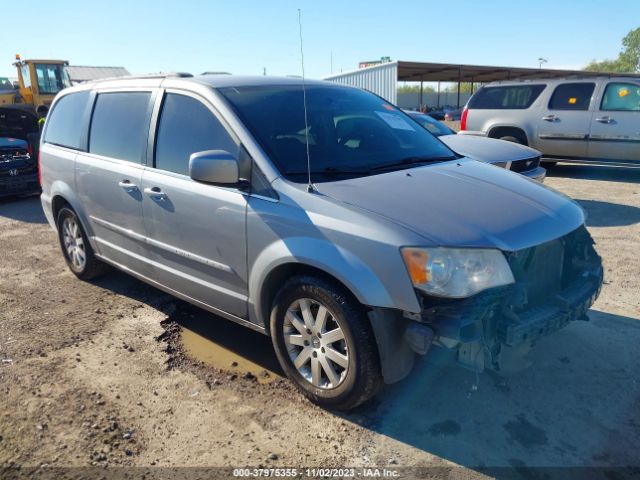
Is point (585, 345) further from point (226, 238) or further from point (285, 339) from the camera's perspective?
point (226, 238)

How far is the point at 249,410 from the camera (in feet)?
9.83

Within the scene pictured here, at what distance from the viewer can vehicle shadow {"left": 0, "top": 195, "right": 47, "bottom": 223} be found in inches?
328

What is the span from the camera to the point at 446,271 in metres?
2.45

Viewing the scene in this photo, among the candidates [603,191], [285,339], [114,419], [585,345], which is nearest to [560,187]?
[603,191]

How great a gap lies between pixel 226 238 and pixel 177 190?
57 cm

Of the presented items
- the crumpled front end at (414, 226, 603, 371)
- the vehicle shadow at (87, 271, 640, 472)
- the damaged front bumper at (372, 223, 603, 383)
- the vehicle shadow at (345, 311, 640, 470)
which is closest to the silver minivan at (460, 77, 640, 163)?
the vehicle shadow at (87, 271, 640, 472)

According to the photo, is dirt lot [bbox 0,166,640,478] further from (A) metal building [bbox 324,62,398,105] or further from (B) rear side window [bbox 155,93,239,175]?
(A) metal building [bbox 324,62,398,105]

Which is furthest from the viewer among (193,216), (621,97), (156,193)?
(621,97)

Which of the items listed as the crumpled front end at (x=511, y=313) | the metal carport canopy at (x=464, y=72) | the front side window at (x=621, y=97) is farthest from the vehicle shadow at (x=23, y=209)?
the metal carport canopy at (x=464, y=72)

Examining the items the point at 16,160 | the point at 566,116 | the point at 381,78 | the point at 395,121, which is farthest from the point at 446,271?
the point at 381,78

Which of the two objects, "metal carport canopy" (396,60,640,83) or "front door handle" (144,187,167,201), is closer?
"front door handle" (144,187,167,201)

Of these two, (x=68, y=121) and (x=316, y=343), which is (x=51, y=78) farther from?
(x=316, y=343)

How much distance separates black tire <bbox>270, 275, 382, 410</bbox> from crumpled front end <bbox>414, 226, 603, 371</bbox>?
32 centimetres

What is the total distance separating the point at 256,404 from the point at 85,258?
275 centimetres
